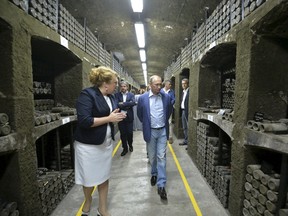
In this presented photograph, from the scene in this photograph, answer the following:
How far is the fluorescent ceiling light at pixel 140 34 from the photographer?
6105 mm

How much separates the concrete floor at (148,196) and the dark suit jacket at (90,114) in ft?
4.47

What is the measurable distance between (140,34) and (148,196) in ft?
17.0

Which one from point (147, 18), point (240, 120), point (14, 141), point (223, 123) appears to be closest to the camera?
point (14, 141)

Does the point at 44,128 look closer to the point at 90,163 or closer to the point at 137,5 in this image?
the point at 90,163

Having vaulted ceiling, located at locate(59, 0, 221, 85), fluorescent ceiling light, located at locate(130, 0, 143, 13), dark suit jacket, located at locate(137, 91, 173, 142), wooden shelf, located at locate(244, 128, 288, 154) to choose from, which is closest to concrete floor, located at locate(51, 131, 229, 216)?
dark suit jacket, located at locate(137, 91, 173, 142)

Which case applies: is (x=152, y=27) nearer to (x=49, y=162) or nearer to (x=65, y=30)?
(x=65, y=30)

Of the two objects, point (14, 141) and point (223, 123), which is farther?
point (223, 123)

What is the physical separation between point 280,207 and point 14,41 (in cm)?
333

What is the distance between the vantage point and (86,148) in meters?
2.38

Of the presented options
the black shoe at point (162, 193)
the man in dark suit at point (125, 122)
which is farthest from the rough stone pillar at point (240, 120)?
the man in dark suit at point (125, 122)

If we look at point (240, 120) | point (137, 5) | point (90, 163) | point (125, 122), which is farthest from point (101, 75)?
point (125, 122)

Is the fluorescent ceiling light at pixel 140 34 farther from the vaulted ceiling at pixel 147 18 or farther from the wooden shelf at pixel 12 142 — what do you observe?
the wooden shelf at pixel 12 142

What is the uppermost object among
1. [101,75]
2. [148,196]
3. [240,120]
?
[101,75]

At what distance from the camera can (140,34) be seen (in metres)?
6.91
